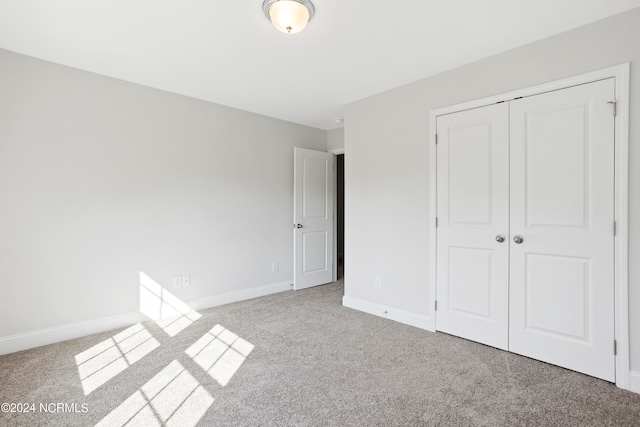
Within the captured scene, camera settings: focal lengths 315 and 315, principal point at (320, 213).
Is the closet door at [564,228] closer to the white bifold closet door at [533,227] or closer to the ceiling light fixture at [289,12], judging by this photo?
the white bifold closet door at [533,227]

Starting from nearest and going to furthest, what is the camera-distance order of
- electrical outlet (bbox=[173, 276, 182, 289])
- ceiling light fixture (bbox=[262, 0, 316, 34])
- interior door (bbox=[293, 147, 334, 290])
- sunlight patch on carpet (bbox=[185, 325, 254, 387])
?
ceiling light fixture (bbox=[262, 0, 316, 34]), sunlight patch on carpet (bbox=[185, 325, 254, 387]), electrical outlet (bbox=[173, 276, 182, 289]), interior door (bbox=[293, 147, 334, 290])

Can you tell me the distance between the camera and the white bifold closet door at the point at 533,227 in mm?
2166

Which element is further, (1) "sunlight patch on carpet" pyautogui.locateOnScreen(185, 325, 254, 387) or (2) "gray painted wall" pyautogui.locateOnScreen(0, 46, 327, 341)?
(2) "gray painted wall" pyautogui.locateOnScreen(0, 46, 327, 341)

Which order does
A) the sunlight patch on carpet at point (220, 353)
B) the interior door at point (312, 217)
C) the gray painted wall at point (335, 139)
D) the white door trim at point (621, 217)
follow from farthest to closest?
the gray painted wall at point (335, 139) → the interior door at point (312, 217) → the sunlight patch on carpet at point (220, 353) → the white door trim at point (621, 217)

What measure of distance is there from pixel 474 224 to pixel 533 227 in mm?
439

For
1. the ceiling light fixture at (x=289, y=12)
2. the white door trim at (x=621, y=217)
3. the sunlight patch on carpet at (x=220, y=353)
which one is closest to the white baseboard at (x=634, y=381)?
the white door trim at (x=621, y=217)

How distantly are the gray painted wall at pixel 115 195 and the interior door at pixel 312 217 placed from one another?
15.5 inches

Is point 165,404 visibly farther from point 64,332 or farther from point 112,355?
point 64,332

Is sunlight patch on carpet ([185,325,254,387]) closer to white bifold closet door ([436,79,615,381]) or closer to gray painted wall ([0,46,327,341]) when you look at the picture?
gray painted wall ([0,46,327,341])

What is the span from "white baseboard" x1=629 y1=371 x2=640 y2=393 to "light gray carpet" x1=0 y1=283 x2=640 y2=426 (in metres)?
0.09

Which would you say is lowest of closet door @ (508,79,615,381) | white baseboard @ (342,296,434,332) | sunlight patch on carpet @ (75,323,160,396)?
sunlight patch on carpet @ (75,323,160,396)

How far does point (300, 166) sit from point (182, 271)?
6.87ft

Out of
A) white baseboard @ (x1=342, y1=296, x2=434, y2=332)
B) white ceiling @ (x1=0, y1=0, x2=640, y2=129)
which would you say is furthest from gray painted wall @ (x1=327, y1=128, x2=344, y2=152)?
white baseboard @ (x1=342, y1=296, x2=434, y2=332)

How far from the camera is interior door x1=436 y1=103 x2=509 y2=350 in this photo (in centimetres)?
261
